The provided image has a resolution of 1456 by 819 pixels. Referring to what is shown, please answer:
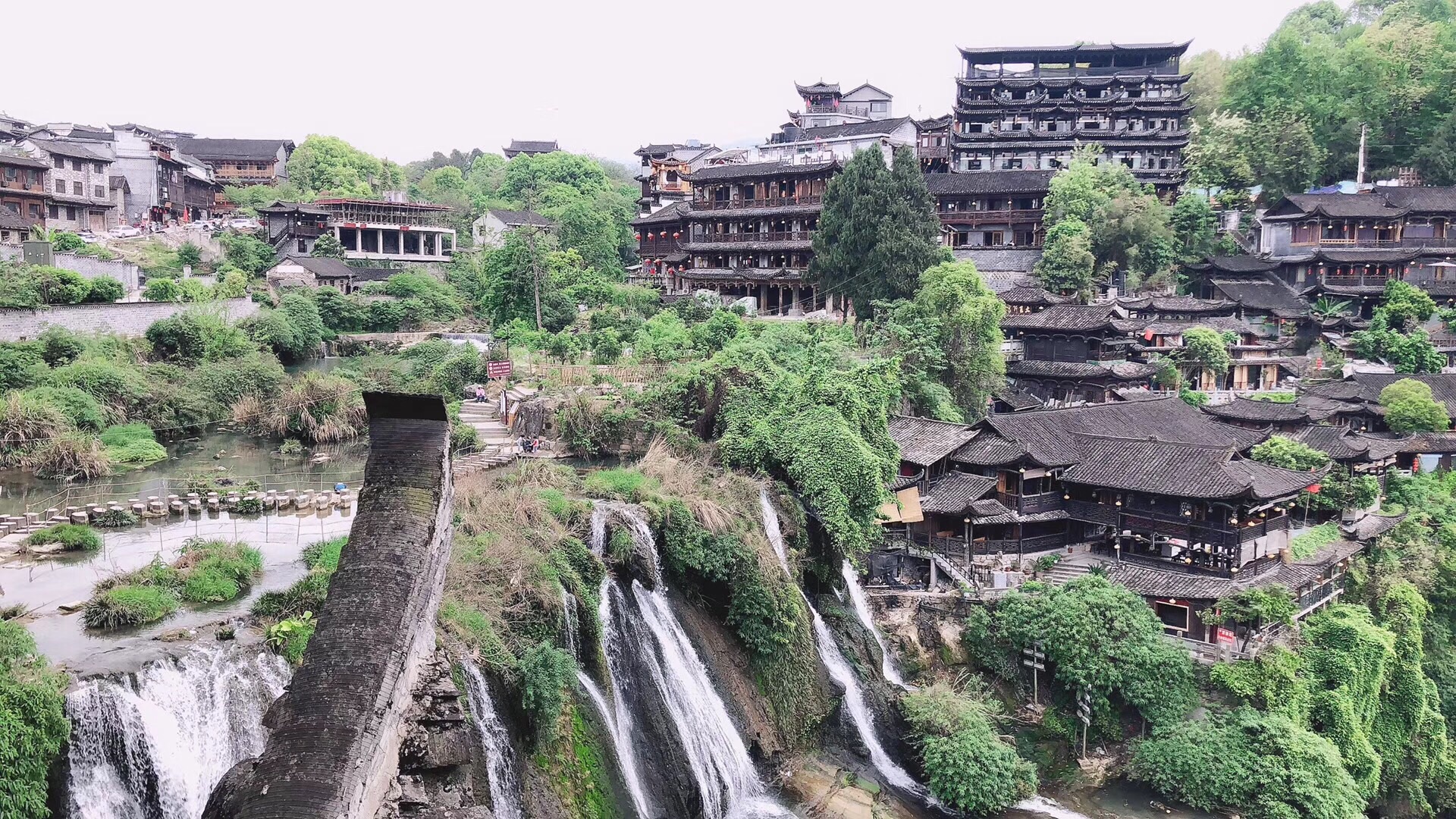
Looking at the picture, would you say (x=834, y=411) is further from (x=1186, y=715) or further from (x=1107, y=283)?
(x=1107, y=283)

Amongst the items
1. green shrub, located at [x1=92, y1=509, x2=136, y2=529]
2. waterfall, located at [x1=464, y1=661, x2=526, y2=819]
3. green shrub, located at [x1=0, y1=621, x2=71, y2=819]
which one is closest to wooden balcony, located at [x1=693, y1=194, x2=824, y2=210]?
green shrub, located at [x1=92, y1=509, x2=136, y2=529]

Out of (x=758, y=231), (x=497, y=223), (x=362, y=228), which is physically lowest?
(x=758, y=231)

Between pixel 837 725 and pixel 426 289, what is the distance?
40.5 meters

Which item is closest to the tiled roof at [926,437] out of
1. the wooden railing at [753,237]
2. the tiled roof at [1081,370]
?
the tiled roof at [1081,370]

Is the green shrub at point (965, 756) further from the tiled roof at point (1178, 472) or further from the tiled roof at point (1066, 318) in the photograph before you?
the tiled roof at point (1066, 318)

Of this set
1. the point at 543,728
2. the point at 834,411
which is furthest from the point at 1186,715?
the point at 543,728

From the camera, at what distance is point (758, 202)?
62.9 metres

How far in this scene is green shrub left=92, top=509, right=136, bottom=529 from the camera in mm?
24359

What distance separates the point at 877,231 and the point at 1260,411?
1741cm

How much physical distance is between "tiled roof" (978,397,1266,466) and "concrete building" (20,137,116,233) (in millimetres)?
53037

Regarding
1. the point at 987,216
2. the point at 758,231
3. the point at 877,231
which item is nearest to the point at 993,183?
the point at 987,216

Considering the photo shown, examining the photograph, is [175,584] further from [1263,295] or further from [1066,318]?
[1263,295]

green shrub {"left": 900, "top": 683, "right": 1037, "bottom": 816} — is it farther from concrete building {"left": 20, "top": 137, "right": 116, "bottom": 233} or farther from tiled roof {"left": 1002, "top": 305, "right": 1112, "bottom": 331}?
concrete building {"left": 20, "top": 137, "right": 116, "bottom": 233}

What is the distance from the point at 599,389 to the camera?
36188mm
